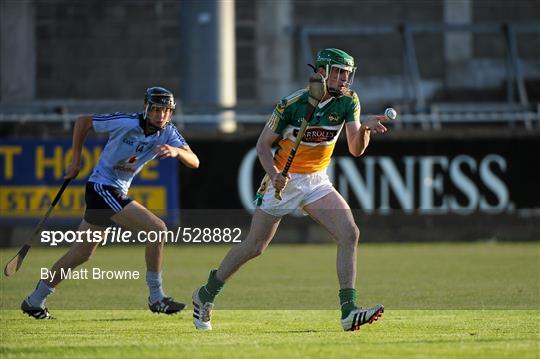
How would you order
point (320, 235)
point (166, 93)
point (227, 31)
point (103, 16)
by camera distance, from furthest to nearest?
point (103, 16) < point (227, 31) < point (320, 235) < point (166, 93)

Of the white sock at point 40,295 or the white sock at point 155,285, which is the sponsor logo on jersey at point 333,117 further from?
the white sock at point 40,295

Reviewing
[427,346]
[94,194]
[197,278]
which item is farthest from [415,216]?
[427,346]

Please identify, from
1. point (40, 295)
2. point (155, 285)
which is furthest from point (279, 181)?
point (40, 295)

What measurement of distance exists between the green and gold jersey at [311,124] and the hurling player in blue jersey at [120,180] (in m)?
0.99

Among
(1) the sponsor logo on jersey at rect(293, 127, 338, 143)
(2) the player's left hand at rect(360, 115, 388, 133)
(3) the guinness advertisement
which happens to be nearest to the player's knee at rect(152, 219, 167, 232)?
(1) the sponsor logo on jersey at rect(293, 127, 338, 143)

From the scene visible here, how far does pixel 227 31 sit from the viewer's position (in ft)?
77.1

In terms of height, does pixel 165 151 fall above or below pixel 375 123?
below

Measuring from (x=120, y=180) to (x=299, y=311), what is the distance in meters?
1.96

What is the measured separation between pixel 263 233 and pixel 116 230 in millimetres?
8954

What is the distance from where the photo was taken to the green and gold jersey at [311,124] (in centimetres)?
1027

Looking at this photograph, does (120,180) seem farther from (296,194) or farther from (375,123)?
(375,123)

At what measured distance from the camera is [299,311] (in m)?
11.9

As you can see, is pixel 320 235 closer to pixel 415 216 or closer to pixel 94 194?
pixel 415 216

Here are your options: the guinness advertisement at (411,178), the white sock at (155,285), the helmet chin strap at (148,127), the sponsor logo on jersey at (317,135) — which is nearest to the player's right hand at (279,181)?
the sponsor logo on jersey at (317,135)
